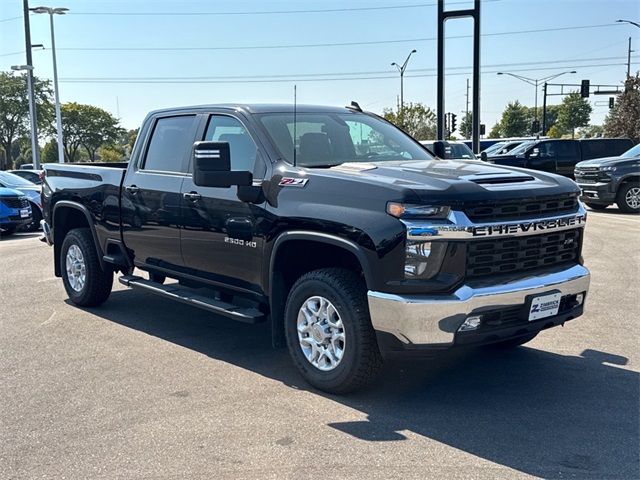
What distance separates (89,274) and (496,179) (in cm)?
453

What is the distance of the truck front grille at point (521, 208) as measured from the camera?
163 inches

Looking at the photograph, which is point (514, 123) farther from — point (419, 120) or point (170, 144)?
point (170, 144)

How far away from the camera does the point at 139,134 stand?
6.61 meters

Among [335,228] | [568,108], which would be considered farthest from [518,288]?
[568,108]

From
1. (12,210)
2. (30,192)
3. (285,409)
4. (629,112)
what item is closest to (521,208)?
(285,409)

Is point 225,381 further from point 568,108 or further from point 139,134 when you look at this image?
point 568,108

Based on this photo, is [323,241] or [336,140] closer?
[323,241]

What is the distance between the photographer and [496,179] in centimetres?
449

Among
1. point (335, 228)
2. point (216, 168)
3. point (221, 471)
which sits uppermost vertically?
point (216, 168)

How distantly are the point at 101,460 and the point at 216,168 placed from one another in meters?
2.10

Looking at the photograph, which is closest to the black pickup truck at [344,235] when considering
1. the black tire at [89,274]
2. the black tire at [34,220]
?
the black tire at [89,274]

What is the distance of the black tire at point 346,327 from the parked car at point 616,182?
43.7ft

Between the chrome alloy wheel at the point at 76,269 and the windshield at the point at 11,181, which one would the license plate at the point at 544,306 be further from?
the windshield at the point at 11,181

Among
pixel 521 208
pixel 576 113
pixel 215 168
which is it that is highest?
pixel 576 113
